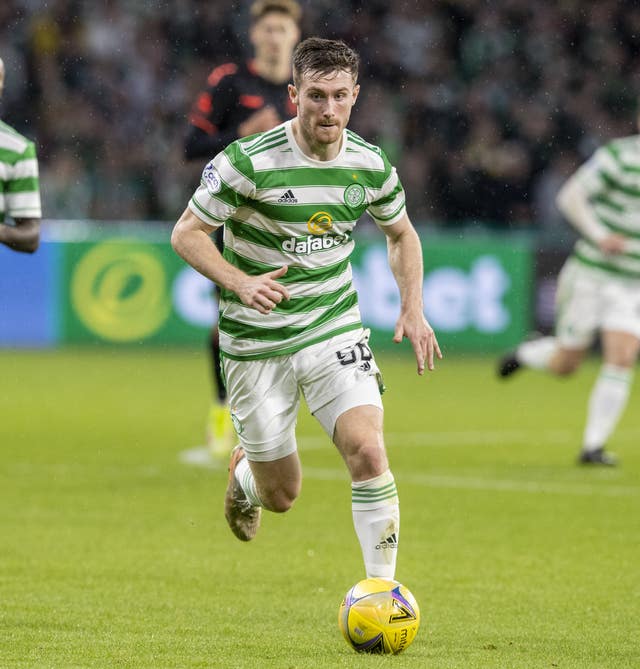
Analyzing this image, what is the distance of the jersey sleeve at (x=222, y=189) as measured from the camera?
5.04 m

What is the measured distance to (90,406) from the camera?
1319 centimetres

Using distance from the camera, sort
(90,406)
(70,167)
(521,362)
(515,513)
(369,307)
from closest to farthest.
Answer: (515,513) < (521,362) < (90,406) < (369,307) < (70,167)

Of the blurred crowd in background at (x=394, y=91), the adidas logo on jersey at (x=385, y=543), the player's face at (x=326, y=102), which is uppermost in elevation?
the player's face at (x=326, y=102)

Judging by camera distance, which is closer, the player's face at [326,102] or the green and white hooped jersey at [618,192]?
the player's face at [326,102]

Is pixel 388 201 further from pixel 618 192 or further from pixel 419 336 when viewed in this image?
pixel 618 192

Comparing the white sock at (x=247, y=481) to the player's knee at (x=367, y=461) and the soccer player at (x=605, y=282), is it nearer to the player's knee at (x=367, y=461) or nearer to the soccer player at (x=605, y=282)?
the player's knee at (x=367, y=461)

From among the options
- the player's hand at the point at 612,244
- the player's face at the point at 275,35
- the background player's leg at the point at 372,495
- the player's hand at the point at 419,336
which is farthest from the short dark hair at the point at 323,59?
the player's hand at the point at 612,244

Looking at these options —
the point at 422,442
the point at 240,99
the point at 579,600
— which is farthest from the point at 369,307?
the point at 579,600

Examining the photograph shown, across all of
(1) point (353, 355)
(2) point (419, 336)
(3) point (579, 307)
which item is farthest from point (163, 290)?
(2) point (419, 336)

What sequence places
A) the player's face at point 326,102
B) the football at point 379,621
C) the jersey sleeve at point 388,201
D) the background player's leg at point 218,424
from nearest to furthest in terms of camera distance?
1. the football at point 379,621
2. the player's face at point 326,102
3. the jersey sleeve at point 388,201
4. the background player's leg at point 218,424

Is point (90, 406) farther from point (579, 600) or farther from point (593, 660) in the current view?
point (593, 660)

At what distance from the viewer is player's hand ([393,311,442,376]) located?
507 cm

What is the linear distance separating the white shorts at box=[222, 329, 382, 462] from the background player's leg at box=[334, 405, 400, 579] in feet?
0.45

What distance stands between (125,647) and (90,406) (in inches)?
337
